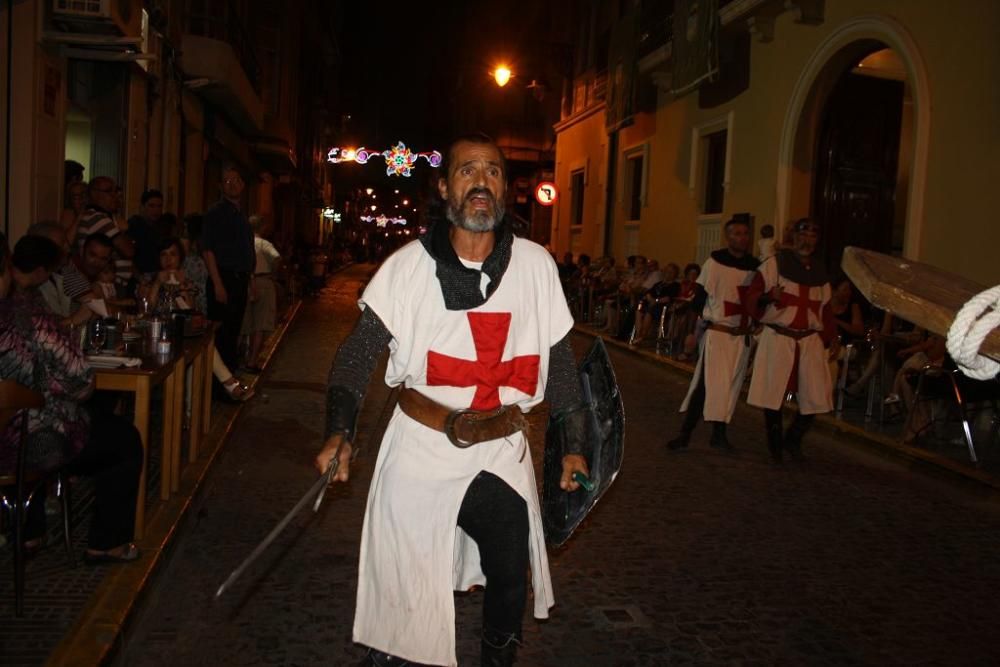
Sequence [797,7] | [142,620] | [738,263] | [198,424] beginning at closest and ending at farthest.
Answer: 1. [142,620]
2. [198,424]
3. [738,263]
4. [797,7]

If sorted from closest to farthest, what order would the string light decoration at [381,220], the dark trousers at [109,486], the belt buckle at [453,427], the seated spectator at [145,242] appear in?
the belt buckle at [453,427]
the dark trousers at [109,486]
the seated spectator at [145,242]
the string light decoration at [381,220]

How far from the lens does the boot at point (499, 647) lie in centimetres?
301

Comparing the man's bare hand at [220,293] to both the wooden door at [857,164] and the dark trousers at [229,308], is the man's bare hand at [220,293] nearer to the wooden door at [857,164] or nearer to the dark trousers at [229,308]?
the dark trousers at [229,308]

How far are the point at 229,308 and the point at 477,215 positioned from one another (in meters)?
6.33

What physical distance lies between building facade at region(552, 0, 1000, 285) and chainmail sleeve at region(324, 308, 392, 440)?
881 centimetres

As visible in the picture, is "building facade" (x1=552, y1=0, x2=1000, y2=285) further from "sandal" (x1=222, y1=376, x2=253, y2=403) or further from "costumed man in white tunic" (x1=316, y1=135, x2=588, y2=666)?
"costumed man in white tunic" (x1=316, y1=135, x2=588, y2=666)

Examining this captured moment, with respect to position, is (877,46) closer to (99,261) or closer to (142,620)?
(99,261)

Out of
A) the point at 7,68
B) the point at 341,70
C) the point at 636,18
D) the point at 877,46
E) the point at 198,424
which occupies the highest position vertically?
the point at 341,70

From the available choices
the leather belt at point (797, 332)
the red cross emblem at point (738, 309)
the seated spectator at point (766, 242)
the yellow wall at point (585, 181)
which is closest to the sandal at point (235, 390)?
the red cross emblem at point (738, 309)

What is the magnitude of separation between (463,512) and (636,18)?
1947 cm

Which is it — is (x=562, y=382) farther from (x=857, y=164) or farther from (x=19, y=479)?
(x=857, y=164)

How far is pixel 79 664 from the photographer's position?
347cm

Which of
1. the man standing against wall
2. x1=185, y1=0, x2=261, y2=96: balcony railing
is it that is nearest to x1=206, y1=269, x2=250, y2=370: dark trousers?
the man standing against wall

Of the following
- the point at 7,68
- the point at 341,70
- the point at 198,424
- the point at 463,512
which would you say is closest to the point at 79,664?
the point at 463,512
